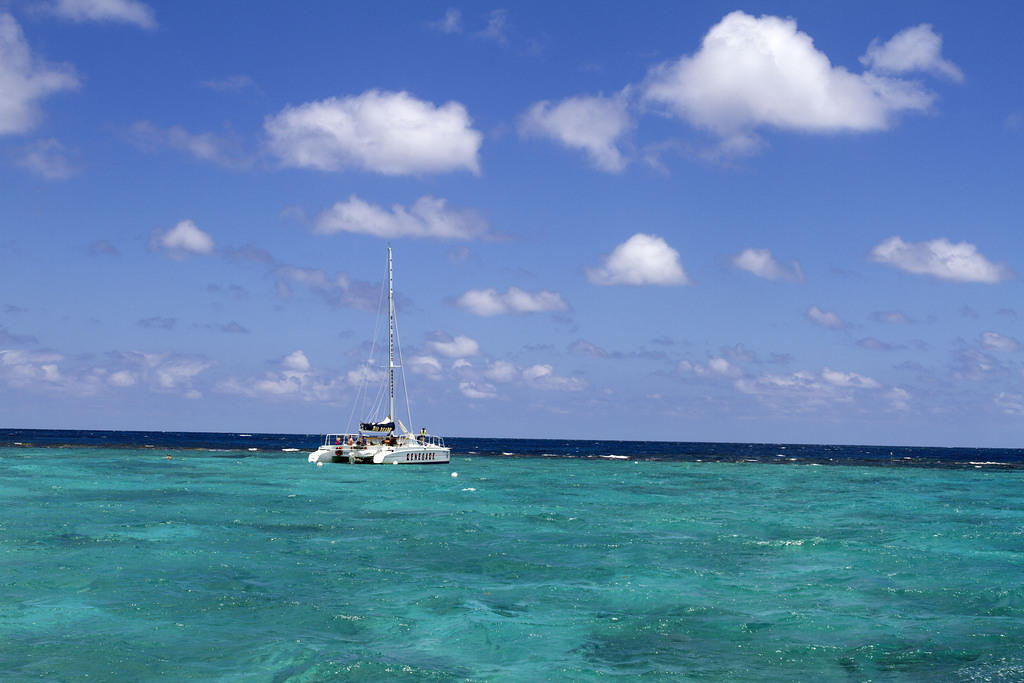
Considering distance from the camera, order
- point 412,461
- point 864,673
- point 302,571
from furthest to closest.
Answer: point 412,461 → point 302,571 → point 864,673

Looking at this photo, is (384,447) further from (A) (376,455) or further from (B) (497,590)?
(B) (497,590)

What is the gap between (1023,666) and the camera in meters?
20.4

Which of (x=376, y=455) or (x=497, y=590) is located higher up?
(x=376, y=455)

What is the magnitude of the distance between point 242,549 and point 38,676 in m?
18.5

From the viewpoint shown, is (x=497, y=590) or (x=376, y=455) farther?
(x=376, y=455)

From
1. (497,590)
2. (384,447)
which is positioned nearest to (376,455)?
(384,447)

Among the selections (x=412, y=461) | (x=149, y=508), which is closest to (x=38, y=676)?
(x=149, y=508)

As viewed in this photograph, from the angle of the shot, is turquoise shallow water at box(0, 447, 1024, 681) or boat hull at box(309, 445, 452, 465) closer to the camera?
turquoise shallow water at box(0, 447, 1024, 681)

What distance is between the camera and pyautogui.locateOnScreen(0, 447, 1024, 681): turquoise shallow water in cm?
2055

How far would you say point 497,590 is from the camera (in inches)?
1158

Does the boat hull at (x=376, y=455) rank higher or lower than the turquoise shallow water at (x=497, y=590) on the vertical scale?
higher

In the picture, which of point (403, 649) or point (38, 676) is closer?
point (38, 676)

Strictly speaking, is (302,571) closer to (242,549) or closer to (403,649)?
(242,549)

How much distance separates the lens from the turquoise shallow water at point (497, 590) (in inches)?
809
